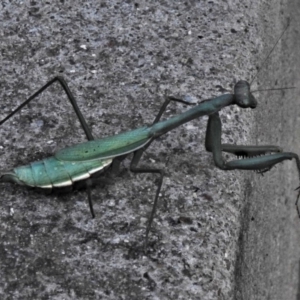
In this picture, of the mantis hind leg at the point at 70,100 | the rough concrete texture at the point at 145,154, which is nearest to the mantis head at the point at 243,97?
the rough concrete texture at the point at 145,154

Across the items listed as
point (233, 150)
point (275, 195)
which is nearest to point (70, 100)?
point (233, 150)

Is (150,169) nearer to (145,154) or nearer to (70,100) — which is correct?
(145,154)

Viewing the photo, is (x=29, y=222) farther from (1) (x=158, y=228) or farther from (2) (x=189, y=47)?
(2) (x=189, y=47)

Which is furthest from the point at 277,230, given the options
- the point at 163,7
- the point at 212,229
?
the point at 163,7

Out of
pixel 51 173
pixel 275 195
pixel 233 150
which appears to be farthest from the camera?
pixel 275 195

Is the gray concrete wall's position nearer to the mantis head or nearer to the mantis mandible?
the mantis mandible

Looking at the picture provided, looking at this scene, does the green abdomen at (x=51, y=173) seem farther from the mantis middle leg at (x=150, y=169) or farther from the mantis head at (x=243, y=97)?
the mantis head at (x=243, y=97)

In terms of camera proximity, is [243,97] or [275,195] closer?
[243,97]
